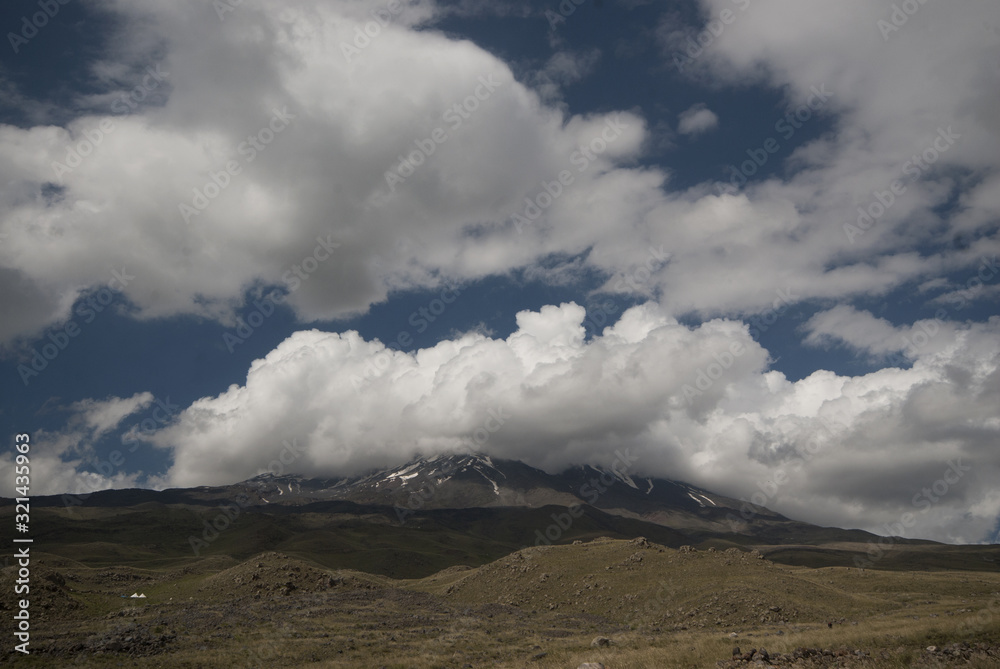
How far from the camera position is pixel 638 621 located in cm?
5719

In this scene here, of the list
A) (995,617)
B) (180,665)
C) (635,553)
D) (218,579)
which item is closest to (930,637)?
Answer: (995,617)

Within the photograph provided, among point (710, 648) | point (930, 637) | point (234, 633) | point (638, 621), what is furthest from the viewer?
point (638, 621)

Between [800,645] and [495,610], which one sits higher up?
[800,645]

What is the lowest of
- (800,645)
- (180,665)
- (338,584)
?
(338,584)

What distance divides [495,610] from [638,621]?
638 inches

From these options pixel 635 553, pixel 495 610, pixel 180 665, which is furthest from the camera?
pixel 635 553

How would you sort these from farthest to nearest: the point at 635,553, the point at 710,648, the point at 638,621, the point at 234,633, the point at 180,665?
the point at 635,553 → the point at 638,621 → the point at 234,633 → the point at 180,665 → the point at 710,648

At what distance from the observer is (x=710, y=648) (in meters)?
29.1

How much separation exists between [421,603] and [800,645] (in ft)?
161

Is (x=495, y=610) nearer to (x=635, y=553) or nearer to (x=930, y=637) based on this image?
(x=635, y=553)

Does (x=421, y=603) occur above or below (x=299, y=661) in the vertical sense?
below

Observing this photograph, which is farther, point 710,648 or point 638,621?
point 638,621

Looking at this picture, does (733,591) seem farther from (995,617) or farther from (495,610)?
(995,617)

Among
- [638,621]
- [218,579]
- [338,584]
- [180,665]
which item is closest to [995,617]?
[638,621]
